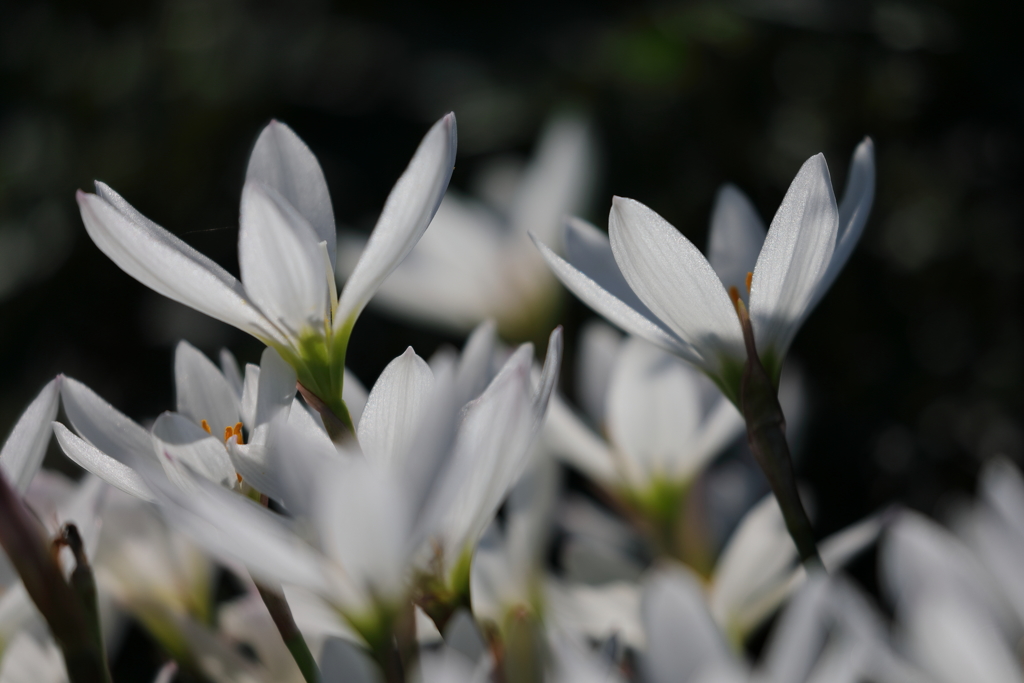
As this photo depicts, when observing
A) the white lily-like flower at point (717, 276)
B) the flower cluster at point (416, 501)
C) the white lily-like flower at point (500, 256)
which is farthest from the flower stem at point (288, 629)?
the white lily-like flower at point (500, 256)

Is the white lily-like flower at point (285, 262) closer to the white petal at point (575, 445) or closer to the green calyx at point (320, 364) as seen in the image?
the green calyx at point (320, 364)

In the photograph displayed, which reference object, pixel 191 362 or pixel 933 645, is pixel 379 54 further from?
pixel 933 645

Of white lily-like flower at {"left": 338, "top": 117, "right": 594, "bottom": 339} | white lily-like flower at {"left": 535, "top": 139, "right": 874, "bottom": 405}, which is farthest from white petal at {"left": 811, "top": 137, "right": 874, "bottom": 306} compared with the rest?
white lily-like flower at {"left": 338, "top": 117, "right": 594, "bottom": 339}

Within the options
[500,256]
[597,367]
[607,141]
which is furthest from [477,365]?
[607,141]

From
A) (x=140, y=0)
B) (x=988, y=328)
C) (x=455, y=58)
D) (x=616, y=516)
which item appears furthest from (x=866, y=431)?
(x=140, y=0)

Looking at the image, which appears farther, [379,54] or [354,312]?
[379,54]
